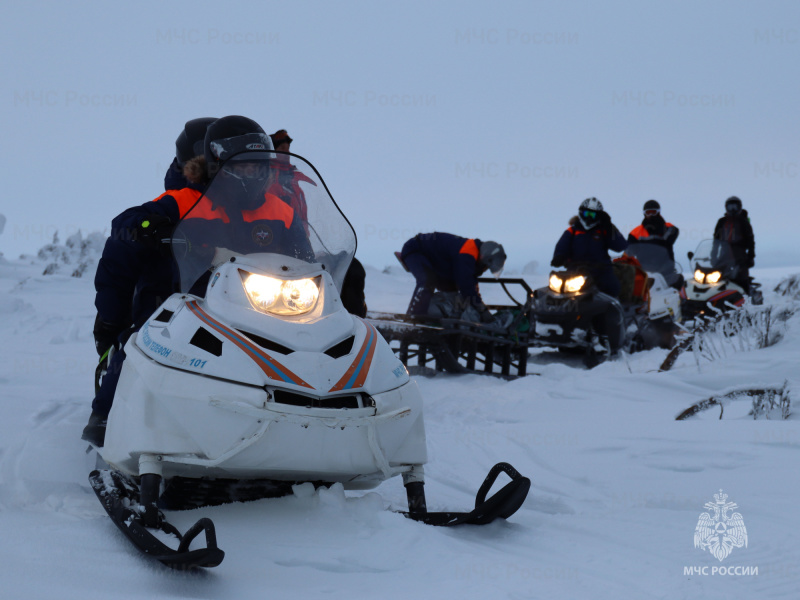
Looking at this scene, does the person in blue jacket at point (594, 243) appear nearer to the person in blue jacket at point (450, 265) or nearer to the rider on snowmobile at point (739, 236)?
the person in blue jacket at point (450, 265)

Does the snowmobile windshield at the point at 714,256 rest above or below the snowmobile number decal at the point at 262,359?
above

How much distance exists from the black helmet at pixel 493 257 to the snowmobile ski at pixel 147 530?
5.55 metres

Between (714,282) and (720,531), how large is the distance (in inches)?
402

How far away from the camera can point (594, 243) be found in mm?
9758

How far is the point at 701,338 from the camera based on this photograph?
730cm

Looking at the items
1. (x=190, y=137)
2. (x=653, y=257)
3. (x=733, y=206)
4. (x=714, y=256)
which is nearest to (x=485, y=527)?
(x=190, y=137)

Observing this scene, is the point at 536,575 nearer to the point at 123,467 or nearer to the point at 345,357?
the point at 345,357

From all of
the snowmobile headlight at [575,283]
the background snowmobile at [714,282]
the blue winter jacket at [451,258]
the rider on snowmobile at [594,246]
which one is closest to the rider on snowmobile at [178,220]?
the blue winter jacket at [451,258]

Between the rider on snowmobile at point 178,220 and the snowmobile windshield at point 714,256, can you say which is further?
the snowmobile windshield at point 714,256

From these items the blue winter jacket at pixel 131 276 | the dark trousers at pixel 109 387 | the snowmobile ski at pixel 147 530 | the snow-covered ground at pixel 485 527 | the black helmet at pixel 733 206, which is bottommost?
the snow-covered ground at pixel 485 527

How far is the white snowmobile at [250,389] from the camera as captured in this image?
2.51m

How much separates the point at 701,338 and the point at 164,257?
5.46m

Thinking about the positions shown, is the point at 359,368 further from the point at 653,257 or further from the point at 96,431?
the point at 653,257

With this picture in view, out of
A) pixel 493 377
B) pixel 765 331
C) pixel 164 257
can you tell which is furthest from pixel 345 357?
pixel 765 331
